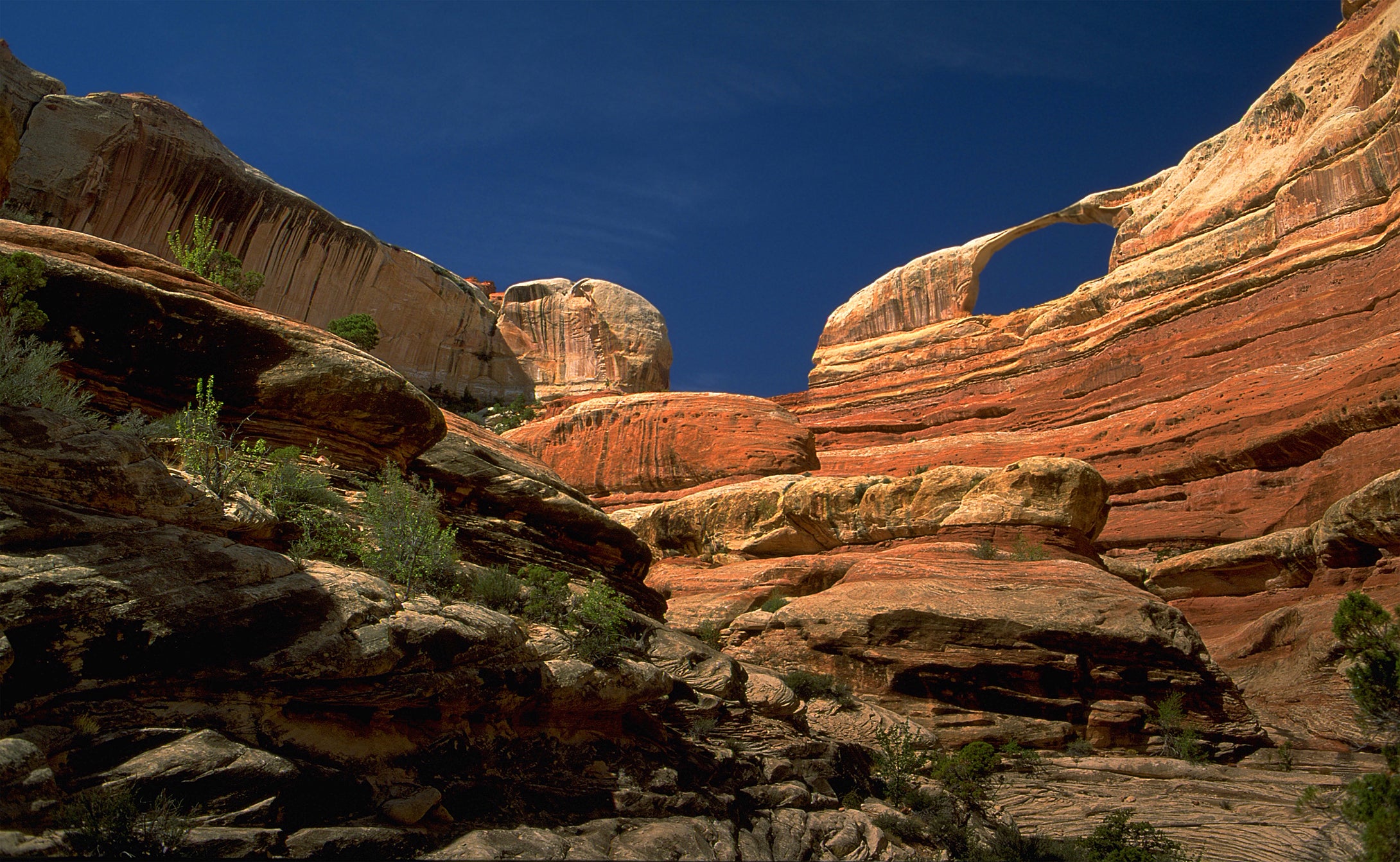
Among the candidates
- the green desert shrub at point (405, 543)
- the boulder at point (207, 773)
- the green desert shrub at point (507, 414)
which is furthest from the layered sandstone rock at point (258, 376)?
the green desert shrub at point (507, 414)

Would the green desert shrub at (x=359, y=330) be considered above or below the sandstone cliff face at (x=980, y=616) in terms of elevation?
above

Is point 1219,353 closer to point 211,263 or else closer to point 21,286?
point 211,263

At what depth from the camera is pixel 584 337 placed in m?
52.3

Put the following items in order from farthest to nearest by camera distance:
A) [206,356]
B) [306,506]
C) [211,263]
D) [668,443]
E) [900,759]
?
1. [211,263]
2. [668,443]
3. [900,759]
4. [206,356]
5. [306,506]

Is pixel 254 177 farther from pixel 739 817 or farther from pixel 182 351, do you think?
pixel 739 817

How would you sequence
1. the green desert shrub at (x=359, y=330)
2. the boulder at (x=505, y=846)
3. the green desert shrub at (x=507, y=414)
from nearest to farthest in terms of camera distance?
1. the boulder at (x=505, y=846)
2. the green desert shrub at (x=359, y=330)
3. the green desert shrub at (x=507, y=414)

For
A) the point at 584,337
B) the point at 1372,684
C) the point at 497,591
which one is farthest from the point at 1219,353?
the point at 497,591

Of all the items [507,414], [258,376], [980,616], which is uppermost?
[507,414]

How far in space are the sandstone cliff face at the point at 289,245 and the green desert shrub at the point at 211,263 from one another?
3106mm

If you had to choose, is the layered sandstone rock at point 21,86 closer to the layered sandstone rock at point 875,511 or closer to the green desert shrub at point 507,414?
the green desert shrub at point 507,414

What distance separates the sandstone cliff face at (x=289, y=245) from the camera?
28.7m

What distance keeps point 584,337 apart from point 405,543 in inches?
1670

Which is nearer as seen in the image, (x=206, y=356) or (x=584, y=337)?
(x=206, y=356)

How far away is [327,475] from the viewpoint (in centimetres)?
1241
